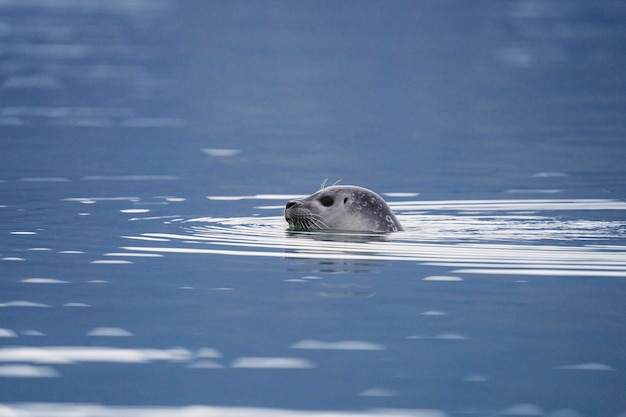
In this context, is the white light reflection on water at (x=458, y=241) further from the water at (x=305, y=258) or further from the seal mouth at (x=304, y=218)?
the seal mouth at (x=304, y=218)

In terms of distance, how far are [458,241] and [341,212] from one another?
1.46 meters

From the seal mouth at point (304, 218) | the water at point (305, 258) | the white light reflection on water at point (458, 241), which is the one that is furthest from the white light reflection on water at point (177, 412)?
the seal mouth at point (304, 218)

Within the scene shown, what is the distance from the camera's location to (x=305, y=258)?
611 inches

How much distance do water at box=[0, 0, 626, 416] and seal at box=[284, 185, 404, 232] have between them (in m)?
0.27


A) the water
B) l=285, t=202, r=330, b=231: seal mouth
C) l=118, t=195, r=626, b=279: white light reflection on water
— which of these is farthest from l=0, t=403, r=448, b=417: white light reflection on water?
l=285, t=202, r=330, b=231: seal mouth

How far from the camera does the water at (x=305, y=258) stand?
33.6 feet

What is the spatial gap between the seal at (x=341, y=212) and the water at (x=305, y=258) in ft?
0.89

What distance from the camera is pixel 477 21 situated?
10012 centimetres

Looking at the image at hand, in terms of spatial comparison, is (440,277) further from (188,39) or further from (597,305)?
(188,39)

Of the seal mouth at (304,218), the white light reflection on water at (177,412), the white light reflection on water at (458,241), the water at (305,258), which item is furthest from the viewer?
the seal mouth at (304,218)

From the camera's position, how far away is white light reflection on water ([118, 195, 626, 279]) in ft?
50.1

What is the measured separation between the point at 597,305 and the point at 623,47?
200 ft

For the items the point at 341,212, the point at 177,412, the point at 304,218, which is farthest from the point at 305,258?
the point at 177,412

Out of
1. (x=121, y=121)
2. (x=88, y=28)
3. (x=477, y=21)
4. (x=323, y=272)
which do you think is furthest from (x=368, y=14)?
(x=323, y=272)
